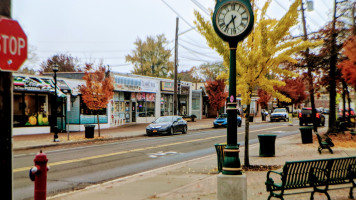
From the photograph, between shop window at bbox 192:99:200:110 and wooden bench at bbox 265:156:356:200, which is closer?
wooden bench at bbox 265:156:356:200

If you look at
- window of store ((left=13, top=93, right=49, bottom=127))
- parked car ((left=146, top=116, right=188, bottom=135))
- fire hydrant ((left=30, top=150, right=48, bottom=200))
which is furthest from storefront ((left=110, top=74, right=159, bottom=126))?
fire hydrant ((left=30, top=150, right=48, bottom=200))

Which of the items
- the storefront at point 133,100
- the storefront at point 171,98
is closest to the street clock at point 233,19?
the storefront at point 133,100

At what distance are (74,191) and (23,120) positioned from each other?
58.1 ft

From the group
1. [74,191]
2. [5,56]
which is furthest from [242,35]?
[74,191]

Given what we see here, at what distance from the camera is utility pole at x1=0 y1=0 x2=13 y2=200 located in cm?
354

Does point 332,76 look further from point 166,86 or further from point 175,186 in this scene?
point 166,86

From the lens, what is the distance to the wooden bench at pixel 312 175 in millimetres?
6555

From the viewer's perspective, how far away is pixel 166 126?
25281mm

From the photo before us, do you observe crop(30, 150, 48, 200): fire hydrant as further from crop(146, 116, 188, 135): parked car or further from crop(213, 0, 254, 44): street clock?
crop(146, 116, 188, 135): parked car

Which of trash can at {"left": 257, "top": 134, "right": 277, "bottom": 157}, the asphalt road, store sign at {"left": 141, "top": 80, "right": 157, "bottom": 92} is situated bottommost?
the asphalt road

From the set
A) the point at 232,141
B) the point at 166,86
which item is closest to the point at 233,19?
the point at 232,141

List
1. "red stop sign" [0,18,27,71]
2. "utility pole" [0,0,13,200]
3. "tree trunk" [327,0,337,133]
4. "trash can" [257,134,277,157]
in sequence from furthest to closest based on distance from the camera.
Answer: "tree trunk" [327,0,337,133], "trash can" [257,134,277,157], "utility pole" [0,0,13,200], "red stop sign" [0,18,27,71]

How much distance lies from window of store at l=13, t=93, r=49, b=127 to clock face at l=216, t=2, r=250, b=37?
68.7 feet

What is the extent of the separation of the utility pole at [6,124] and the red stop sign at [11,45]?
10 cm
